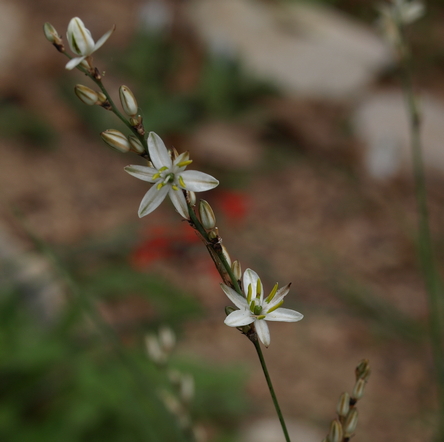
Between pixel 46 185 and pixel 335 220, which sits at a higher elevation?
pixel 335 220

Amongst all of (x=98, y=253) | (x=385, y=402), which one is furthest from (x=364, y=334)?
(x=98, y=253)

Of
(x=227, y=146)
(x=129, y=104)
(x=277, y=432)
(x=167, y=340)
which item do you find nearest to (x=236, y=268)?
(x=129, y=104)

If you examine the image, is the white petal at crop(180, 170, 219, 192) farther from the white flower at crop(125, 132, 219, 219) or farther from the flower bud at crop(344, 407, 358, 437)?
the flower bud at crop(344, 407, 358, 437)

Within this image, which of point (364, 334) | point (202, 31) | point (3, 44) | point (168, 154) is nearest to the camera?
point (168, 154)

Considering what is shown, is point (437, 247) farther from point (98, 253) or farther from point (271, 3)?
point (271, 3)

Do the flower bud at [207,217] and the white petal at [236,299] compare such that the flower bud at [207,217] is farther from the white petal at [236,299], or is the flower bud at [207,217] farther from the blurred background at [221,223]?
the blurred background at [221,223]

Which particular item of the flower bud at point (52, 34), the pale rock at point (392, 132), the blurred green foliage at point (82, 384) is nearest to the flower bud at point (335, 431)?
the flower bud at point (52, 34)

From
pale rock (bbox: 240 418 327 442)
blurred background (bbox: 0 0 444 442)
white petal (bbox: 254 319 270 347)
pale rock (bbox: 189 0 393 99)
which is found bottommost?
white petal (bbox: 254 319 270 347)

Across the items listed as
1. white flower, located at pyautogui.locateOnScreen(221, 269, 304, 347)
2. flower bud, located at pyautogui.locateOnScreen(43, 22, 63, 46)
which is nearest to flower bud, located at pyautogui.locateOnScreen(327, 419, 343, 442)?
white flower, located at pyautogui.locateOnScreen(221, 269, 304, 347)
